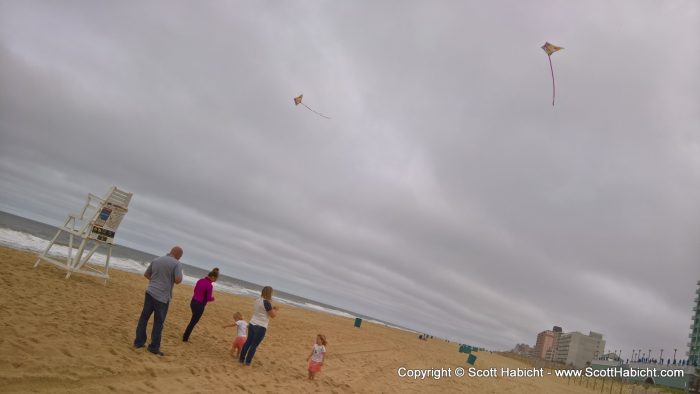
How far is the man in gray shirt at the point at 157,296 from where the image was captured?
7.04 metres

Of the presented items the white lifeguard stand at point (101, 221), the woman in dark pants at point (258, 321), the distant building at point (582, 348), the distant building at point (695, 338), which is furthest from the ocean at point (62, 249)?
the distant building at point (582, 348)

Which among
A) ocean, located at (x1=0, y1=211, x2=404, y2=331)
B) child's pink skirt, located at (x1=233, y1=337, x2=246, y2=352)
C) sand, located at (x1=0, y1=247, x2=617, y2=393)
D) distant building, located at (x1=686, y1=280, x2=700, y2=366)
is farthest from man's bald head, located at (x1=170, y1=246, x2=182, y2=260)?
distant building, located at (x1=686, y1=280, x2=700, y2=366)

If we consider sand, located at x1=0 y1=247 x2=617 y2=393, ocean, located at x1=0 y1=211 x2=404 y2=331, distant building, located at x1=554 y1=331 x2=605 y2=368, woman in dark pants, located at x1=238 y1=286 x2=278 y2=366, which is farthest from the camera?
distant building, located at x1=554 y1=331 x2=605 y2=368

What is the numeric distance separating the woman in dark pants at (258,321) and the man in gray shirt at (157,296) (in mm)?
1685

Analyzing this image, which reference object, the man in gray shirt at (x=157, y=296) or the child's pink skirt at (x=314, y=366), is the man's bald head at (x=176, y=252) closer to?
the man in gray shirt at (x=157, y=296)

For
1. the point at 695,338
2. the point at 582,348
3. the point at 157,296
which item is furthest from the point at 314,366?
the point at 582,348

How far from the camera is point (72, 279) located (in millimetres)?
12023

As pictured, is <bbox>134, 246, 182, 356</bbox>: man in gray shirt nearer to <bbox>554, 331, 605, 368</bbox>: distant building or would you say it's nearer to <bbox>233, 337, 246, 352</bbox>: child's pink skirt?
<bbox>233, 337, 246, 352</bbox>: child's pink skirt

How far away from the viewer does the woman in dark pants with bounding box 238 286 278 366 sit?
26.7 ft

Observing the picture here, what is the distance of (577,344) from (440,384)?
489ft

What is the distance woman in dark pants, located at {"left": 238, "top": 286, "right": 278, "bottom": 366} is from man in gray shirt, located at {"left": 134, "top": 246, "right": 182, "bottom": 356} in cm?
Answer: 169

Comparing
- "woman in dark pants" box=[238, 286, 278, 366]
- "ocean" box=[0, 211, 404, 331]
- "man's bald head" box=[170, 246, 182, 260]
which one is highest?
"man's bald head" box=[170, 246, 182, 260]

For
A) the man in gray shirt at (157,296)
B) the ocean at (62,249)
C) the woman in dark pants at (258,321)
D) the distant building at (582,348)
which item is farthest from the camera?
the distant building at (582,348)

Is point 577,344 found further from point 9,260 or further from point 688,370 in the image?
point 9,260
